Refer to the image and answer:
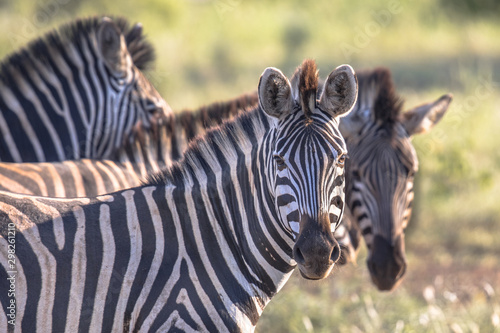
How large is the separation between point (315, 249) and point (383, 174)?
230cm

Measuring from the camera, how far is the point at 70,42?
665cm

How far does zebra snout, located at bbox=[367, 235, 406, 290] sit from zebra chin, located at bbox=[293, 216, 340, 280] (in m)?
2.04

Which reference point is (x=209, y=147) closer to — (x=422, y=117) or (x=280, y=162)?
(x=280, y=162)

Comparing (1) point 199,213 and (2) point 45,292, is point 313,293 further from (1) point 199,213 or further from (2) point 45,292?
(2) point 45,292

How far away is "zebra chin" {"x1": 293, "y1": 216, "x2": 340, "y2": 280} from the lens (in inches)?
124

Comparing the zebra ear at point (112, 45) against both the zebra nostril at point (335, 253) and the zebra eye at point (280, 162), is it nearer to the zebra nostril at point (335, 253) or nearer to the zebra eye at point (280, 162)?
the zebra eye at point (280, 162)

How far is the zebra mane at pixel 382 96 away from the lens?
542 centimetres

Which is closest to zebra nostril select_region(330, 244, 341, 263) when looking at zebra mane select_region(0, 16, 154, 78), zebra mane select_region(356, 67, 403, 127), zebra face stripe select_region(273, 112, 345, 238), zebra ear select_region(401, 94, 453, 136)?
zebra face stripe select_region(273, 112, 345, 238)

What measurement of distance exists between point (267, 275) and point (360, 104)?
2.76m

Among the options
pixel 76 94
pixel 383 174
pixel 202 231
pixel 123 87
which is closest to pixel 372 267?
pixel 383 174

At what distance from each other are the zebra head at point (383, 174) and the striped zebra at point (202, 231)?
1.75 meters

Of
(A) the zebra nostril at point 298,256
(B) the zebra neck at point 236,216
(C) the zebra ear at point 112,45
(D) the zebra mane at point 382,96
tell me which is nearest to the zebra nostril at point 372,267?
(D) the zebra mane at point 382,96

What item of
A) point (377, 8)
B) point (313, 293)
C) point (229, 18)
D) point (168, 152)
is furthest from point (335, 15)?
point (168, 152)

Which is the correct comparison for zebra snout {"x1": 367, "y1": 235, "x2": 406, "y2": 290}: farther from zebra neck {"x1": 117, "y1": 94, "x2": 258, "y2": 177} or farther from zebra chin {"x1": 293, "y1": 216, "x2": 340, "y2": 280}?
zebra chin {"x1": 293, "y1": 216, "x2": 340, "y2": 280}
